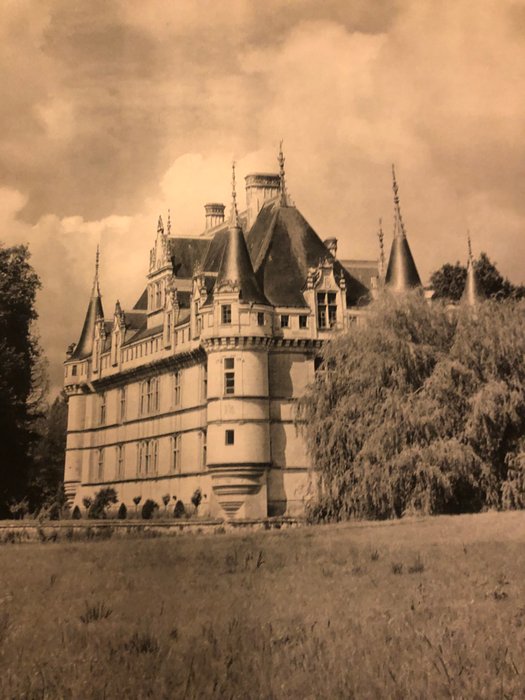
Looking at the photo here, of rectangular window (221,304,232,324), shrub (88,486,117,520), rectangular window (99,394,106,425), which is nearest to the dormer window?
rectangular window (221,304,232,324)

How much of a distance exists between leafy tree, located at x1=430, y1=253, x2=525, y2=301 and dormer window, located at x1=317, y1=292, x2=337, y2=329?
11560mm

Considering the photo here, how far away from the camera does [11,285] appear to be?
98.4ft

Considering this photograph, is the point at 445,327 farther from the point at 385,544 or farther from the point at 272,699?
the point at 272,699

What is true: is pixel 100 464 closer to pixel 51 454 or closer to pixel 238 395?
pixel 238 395

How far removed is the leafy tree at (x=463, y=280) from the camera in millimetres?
45031

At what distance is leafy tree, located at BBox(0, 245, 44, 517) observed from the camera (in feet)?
94.4

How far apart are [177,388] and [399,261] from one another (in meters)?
10.9

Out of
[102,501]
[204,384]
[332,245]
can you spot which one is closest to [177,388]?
[204,384]

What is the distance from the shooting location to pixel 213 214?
46844 millimetres

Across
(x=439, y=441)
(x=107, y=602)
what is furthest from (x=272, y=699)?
(x=439, y=441)

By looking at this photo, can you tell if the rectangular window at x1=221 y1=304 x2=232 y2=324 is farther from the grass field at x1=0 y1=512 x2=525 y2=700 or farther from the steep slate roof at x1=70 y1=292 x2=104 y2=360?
the grass field at x1=0 y1=512 x2=525 y2=700

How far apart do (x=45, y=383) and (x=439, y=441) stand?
74.4ft

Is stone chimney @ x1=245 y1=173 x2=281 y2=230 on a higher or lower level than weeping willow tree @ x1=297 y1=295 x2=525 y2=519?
higher

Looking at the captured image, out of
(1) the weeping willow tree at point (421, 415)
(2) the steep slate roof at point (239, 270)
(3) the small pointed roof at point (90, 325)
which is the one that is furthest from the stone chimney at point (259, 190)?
(1) the weeping willow tree at point (421, 415)
